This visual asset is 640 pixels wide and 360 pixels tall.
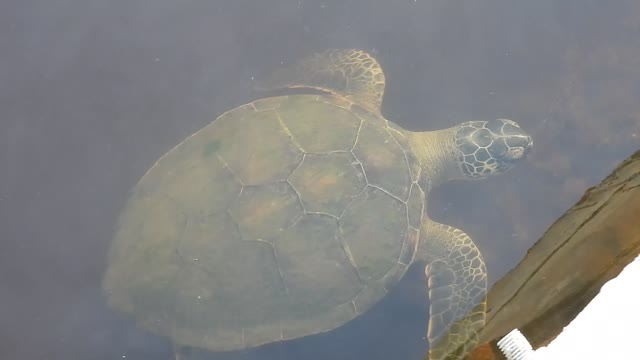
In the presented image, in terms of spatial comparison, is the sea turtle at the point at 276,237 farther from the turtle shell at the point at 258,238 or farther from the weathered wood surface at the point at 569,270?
the weathered wood surface at the point at 569,270

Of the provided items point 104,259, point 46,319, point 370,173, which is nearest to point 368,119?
point 370,173

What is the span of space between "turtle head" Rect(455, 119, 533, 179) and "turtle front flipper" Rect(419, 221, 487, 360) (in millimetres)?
430

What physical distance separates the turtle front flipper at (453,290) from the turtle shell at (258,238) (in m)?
0.30

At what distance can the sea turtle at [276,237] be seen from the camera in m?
2.89

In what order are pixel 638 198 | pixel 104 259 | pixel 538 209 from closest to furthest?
pixel 638 198 → pixel 104 259 → pixel 538 209

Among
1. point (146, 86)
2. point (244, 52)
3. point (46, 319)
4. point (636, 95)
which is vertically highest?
point (636, 95)

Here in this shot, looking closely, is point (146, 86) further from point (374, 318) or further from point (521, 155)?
point (521, 155)

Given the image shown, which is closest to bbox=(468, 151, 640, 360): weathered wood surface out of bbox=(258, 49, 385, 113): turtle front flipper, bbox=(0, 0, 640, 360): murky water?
bbox=(0, 0, 640, 360): murky water

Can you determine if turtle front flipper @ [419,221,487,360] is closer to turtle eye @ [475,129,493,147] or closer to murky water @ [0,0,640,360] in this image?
murky water @ [0,0,640,360]

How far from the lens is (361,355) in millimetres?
3340

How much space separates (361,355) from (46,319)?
1756mm

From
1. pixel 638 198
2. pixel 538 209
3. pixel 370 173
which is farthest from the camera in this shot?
pixel 538 209

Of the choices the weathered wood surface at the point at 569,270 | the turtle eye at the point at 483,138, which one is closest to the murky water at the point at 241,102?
the turtle eye at the point at 483,138

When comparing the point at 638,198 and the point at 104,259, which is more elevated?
the point at 638,198
